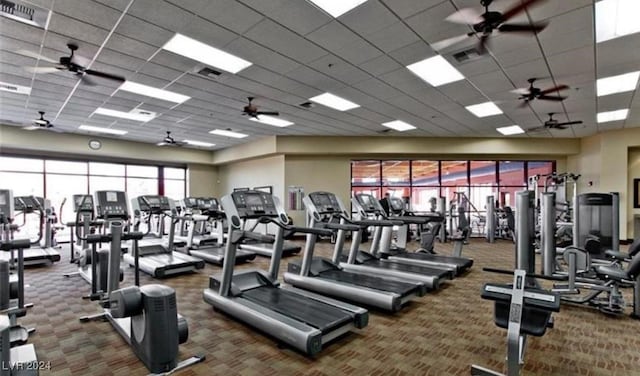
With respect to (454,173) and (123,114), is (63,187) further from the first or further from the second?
(454,173)

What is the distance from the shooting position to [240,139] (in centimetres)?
1135

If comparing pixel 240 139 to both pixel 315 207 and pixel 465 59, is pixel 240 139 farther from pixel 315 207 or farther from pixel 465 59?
pixel 465 59

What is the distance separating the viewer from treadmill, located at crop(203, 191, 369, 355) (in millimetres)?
2930

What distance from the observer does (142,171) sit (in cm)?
1275

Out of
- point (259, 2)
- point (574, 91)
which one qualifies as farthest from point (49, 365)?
point (574, 91)

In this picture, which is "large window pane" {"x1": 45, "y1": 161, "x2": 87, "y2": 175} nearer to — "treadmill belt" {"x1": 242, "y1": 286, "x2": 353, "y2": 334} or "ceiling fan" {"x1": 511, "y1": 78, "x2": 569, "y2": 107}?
"treadmill belt" {"x1": 242, "y1": 286, "x2": 353, "y2": 334}

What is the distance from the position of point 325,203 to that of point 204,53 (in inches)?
113

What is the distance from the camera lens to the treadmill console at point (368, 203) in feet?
19.8

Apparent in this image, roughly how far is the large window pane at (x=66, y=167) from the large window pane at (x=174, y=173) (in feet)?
9.01

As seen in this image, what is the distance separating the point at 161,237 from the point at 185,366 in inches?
258

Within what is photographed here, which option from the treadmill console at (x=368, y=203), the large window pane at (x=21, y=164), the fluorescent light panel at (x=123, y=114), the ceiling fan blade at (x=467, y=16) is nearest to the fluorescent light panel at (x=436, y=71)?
the ceiling fan blade at (x=467, y=16)

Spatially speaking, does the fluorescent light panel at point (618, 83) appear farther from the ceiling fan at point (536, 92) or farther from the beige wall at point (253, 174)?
the beige wall at point (253, 174)

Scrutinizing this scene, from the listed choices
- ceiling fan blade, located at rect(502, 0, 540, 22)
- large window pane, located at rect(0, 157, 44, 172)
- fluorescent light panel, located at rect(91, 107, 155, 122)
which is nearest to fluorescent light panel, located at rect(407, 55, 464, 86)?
ceiling fan blade, located at rect(502, 0, 540, 22)

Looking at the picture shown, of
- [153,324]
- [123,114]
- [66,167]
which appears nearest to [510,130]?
[153,324]
